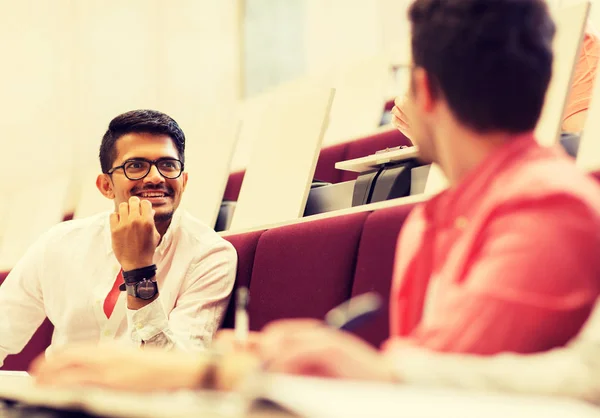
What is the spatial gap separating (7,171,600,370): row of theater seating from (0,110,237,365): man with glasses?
2.0 inches

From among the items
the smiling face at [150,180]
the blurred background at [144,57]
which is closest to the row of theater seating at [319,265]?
the smiling face at [150,180]

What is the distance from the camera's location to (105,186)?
3.22 ft

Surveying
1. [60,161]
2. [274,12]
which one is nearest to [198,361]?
[60,161]

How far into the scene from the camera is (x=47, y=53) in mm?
2391

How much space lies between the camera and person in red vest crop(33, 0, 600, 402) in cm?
34

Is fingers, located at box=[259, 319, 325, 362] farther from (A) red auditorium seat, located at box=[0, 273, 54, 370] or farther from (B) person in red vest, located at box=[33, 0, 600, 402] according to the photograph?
(A) red auditorium seat, located at box=[0, 273, 54, 370]

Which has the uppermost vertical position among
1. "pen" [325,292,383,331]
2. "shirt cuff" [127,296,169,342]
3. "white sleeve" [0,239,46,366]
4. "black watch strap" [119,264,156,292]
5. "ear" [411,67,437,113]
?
"ear" [411,67,437,113]

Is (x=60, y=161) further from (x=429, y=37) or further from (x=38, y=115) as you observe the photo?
(x=429, y=37)

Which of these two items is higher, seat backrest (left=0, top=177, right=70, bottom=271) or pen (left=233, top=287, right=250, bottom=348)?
pen (left=233, top=287, right=250, bottom=348)

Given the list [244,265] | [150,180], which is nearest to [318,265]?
[244,265]

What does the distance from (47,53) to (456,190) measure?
2187mm

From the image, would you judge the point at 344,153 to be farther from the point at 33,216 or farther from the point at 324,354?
the point at 324,354

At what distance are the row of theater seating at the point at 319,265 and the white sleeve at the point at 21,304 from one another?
0.27 metres

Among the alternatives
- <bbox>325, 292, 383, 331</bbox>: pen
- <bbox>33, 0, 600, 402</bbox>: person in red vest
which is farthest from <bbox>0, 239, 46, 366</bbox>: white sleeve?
<bbox>325, 292, 383, 331</bbox>: pen
